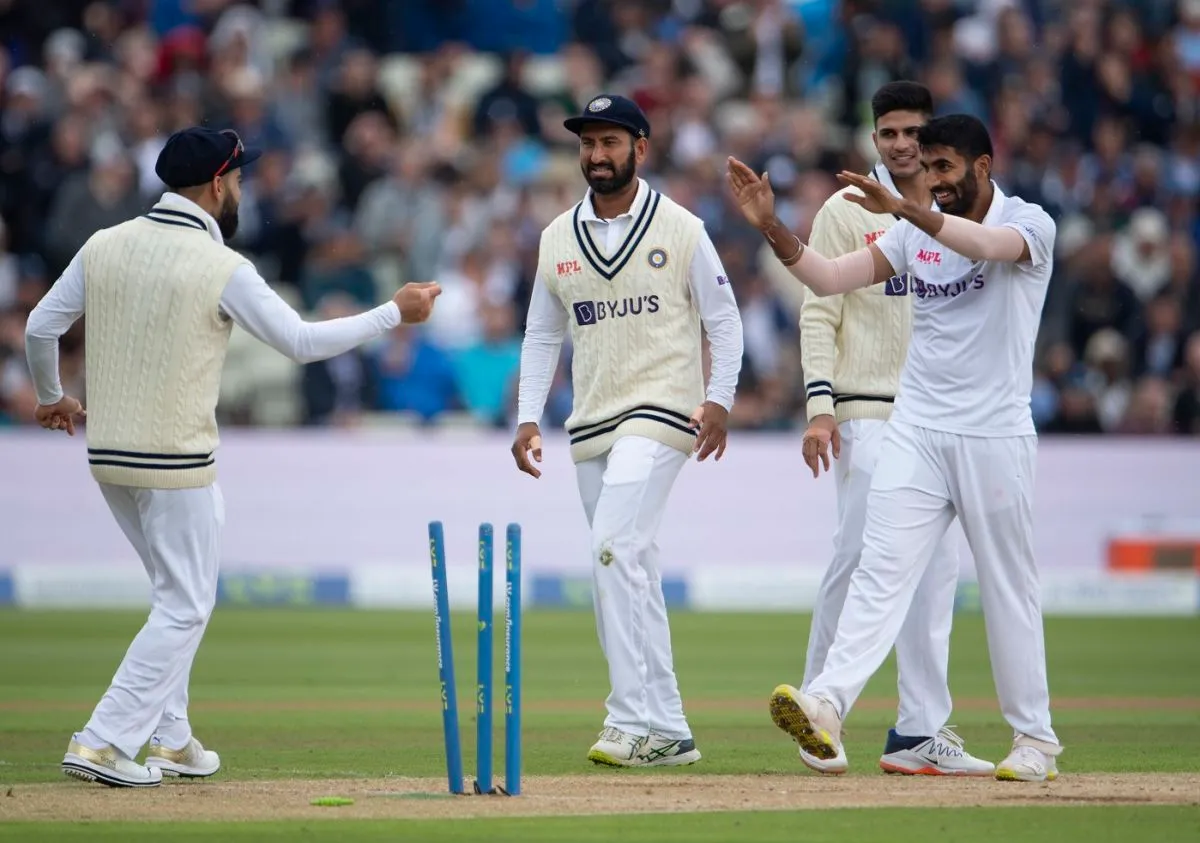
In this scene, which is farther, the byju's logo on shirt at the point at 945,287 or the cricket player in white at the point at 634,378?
the cricket player in white at the point at 634,378

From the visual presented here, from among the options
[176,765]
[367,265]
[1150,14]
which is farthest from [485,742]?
[1150,14]

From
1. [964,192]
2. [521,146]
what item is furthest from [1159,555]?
[964,192]

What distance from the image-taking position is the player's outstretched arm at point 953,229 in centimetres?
665

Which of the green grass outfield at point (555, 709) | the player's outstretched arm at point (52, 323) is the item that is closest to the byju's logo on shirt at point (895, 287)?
the green grass outfield at point (555, 709)

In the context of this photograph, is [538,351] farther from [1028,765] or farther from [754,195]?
[1028,765]

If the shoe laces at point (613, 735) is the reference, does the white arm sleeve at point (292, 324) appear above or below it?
above

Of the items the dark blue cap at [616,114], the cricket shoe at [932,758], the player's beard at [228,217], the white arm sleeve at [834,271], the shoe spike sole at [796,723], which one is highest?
the dark blue cap at [616,114]

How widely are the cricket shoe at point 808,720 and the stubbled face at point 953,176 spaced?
5.87ft

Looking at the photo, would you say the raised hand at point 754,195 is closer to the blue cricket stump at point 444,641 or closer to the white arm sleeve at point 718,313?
the white arm sleeve at point 718,313

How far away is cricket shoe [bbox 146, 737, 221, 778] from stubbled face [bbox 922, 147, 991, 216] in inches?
128

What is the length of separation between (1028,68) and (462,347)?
22.3ft

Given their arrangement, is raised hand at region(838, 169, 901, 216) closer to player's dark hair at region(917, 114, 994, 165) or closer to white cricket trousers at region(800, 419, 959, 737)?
player's dark hair at region(917, 114, 994, 165)

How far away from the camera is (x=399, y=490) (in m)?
15.9

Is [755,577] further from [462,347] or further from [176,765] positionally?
[176,765]
